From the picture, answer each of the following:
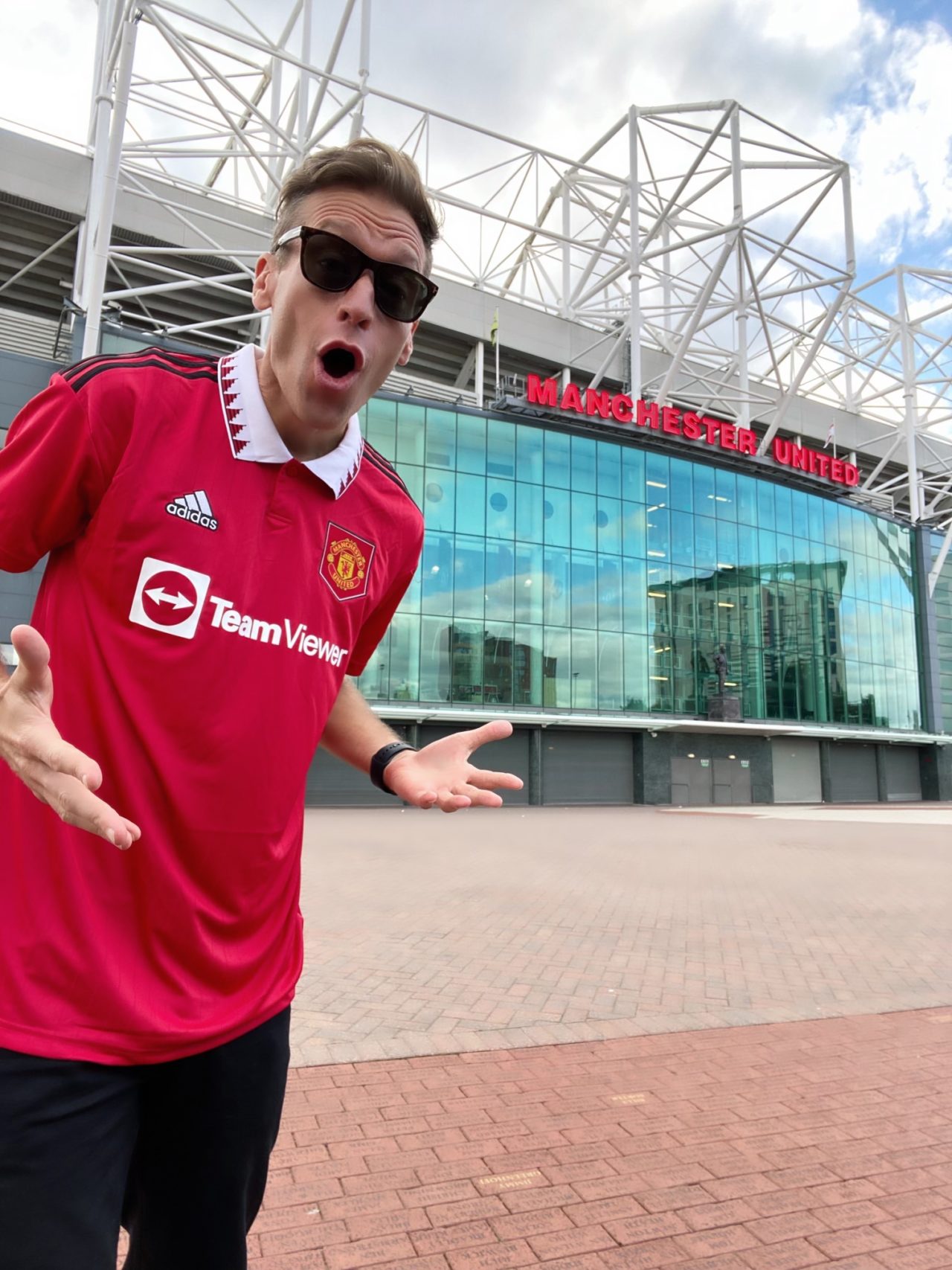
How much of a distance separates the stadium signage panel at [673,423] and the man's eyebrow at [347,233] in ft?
99.5

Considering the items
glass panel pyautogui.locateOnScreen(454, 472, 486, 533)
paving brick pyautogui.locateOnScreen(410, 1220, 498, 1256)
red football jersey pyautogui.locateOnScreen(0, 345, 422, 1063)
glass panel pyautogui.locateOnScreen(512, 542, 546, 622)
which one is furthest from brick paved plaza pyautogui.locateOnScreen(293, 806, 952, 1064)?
glass panel pyautogui.locateOnScreen(454, 472, 486, 533)

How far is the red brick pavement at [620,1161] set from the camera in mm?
2793

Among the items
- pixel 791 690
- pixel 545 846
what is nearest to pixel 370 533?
pixel 545 846

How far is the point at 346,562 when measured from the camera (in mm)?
1715

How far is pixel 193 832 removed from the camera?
131 centimetres

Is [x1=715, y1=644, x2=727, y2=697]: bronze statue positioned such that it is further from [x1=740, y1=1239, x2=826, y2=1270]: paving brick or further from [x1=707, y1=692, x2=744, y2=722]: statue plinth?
[x1=740, y1=1239, x2=826, y2=1270]: paving brick

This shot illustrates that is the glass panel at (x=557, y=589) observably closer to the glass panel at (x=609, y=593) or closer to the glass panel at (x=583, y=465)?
the glass panel at (x=609, y=593)

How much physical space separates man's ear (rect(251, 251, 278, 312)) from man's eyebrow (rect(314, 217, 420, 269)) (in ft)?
0.41

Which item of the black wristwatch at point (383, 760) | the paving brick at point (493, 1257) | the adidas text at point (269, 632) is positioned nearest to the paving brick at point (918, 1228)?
the paving brick at point (493, 1257)

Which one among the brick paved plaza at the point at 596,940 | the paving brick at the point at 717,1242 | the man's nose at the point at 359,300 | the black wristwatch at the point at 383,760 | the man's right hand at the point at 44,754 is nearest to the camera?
the man's right hand at the point at 44,754

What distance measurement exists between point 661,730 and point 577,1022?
92.1ft

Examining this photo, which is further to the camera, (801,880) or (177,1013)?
(801,880)

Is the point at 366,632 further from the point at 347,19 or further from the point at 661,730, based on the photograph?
the point at 661,730

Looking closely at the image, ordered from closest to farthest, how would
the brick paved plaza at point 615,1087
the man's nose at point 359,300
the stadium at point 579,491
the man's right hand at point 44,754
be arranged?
the man's right hand at point 44,754 < the man's nose at point 359,300 < the brick paved plaza at point 615,1087 < the stadium at point 579,491
